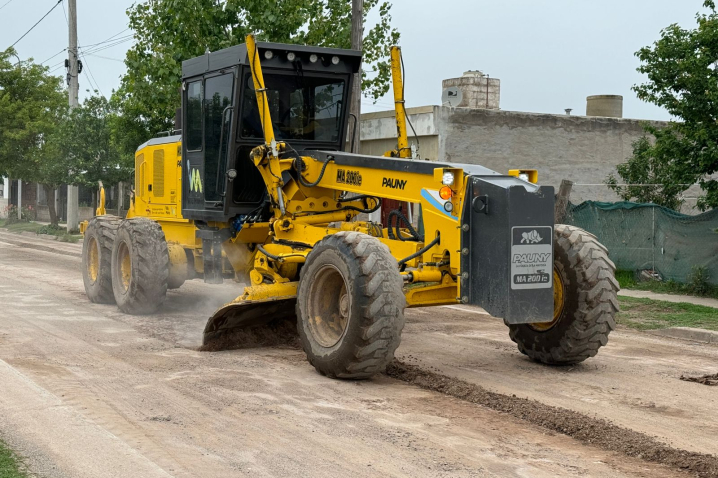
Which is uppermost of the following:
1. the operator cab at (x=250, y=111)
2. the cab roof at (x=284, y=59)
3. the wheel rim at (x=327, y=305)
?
the cab roof at (x=284, y=59)

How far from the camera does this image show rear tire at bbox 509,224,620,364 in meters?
9.07

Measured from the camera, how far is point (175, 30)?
21016 mm

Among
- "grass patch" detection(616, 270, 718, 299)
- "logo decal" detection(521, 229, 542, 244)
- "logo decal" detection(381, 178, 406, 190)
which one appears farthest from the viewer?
"grass patch" detection(616, 270, 718, 299)

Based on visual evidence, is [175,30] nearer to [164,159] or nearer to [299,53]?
[164,159]

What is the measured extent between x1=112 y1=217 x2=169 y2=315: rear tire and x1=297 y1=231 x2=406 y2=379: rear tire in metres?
4.13

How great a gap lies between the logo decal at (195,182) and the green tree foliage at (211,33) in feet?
28.5

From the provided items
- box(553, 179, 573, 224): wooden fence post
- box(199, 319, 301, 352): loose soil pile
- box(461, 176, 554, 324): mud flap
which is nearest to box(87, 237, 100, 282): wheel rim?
box(199, 319, 301, 352): loose soil pile

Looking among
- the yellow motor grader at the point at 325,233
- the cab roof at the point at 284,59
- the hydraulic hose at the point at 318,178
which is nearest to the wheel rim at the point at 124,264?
the yellow motor grader at the point at 325,233

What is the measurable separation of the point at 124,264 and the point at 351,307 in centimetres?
610

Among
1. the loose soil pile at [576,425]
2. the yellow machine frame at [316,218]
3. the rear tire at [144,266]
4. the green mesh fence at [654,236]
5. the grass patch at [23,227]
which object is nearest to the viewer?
the loose soil pile at [576,425]

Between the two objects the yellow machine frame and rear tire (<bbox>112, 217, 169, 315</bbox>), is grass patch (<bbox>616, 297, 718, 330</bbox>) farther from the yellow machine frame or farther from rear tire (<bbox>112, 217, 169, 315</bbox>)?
rear tire (<bbox>112, 217, 169, 315</bbox>)

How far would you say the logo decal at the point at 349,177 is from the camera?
396 inches

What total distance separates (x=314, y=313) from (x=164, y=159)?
5.84 metres

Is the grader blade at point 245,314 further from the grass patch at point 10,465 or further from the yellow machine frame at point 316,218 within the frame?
the grass patch at point 10,465
